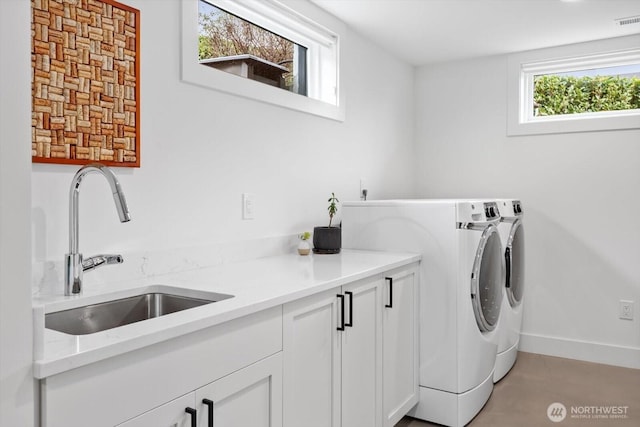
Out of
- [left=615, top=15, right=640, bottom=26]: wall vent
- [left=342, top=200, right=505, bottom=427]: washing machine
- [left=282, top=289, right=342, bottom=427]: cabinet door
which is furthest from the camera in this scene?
[left=615, top=15, right=640, bottom=26]: wall vent

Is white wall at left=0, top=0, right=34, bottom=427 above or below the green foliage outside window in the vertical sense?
below

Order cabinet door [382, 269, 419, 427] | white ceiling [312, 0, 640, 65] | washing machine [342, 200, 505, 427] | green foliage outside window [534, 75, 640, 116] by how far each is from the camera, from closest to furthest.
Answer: cabinet door [382, 269, 419, 427] → washing machine [342, 200, 505, 427] → white ceiling [312, 0, 640, 65] → green foliage outside window [534, 75, 640, 116]

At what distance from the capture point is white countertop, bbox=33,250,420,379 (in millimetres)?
952

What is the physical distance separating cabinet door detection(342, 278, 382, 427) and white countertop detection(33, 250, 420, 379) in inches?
3.6

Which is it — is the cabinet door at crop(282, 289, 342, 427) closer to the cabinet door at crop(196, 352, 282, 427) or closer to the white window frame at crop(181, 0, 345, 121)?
the cabinet door at crop(196, 352, 282, 427)

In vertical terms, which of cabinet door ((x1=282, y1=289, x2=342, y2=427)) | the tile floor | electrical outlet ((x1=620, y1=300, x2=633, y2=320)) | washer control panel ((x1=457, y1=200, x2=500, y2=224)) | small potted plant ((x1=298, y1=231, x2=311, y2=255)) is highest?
washer control panel ((x1=457, y1=200, x2=500, y2=224))

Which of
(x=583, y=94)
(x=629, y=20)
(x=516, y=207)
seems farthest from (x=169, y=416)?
(x=583, y=94)

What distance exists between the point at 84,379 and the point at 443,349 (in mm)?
→ 1954

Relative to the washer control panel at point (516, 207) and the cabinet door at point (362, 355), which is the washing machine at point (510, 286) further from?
the cabinet door at point (362, 355)

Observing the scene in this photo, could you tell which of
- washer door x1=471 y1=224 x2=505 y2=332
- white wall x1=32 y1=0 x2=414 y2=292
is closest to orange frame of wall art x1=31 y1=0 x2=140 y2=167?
white wall x1=32 y1=0 x2=414 y2=292

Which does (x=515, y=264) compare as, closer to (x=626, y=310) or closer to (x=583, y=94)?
(x=626, y=310)

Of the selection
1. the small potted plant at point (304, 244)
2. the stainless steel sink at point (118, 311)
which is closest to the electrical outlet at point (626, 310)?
the small potted plant at point (304, 244)

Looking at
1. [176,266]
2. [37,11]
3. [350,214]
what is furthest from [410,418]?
[37,11]

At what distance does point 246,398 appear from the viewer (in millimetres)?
1383
